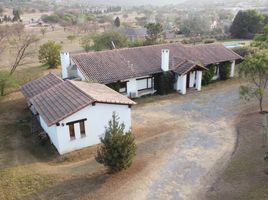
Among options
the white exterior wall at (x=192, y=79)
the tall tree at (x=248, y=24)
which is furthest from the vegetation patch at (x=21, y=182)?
the tall tree at (x=248, y=24)

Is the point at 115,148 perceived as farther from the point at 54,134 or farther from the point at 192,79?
the point at 192,79

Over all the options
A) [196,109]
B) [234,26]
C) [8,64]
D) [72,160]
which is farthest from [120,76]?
[234,26]

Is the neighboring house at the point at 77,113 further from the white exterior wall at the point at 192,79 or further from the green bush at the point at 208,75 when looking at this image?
the green bush at the point at 208,75

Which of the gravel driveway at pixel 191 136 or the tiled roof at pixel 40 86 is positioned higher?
the tiled roof at pixel 40 86

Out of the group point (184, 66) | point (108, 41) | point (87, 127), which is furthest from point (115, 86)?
point (108, 41)

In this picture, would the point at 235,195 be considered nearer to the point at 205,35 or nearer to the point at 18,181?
the point at 18,181
